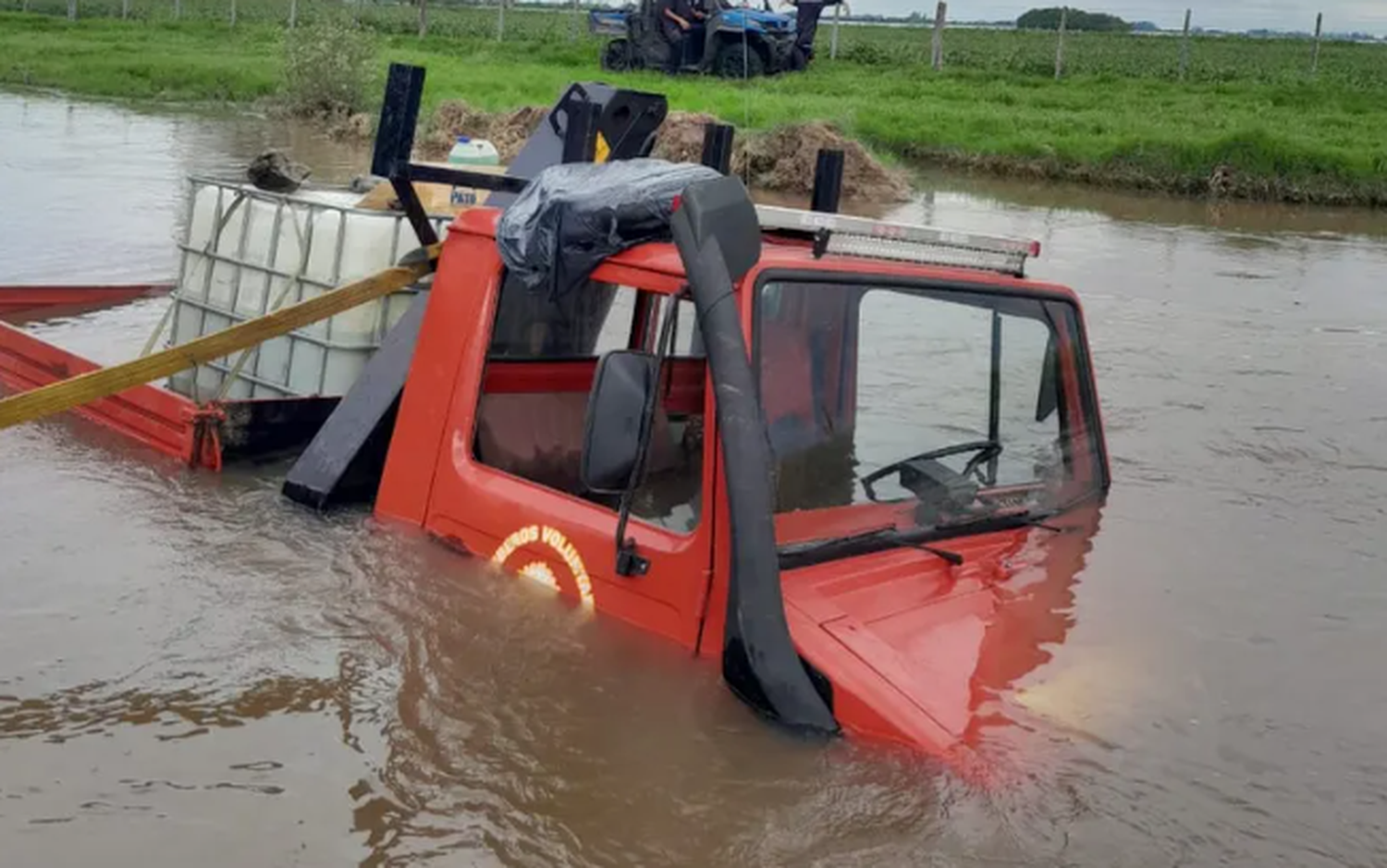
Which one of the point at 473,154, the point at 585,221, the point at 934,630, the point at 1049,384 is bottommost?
the point at 934,630

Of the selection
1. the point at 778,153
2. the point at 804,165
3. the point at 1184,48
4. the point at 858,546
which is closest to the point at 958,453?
the point at 858,546

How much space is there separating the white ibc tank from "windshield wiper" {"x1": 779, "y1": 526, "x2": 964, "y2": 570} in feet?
9.49

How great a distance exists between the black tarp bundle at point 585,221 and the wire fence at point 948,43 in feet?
94.4

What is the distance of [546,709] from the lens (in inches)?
170

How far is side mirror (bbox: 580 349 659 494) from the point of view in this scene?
3.76 m

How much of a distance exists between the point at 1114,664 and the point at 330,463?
8.71 ft

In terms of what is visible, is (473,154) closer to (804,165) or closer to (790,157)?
(804,165)

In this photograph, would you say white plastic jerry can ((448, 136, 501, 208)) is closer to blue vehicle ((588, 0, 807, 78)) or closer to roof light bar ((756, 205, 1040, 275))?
roof light bar ((756, 205, 1040, 275))

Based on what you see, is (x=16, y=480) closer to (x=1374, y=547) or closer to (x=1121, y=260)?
(x=1374, y=547)

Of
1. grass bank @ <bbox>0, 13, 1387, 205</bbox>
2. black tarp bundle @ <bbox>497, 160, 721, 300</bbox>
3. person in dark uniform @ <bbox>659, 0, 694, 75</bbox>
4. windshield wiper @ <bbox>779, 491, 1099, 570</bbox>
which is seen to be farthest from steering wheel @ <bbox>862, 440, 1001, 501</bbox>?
person in dark uniform @ <bbox>659, 0, 694, 75</bbox>

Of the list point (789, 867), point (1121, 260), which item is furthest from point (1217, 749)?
point (1121, 260)

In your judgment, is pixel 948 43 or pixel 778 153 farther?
pixel 948 43

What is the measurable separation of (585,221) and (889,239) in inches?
33.3

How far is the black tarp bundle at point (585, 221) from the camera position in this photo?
4.24m
